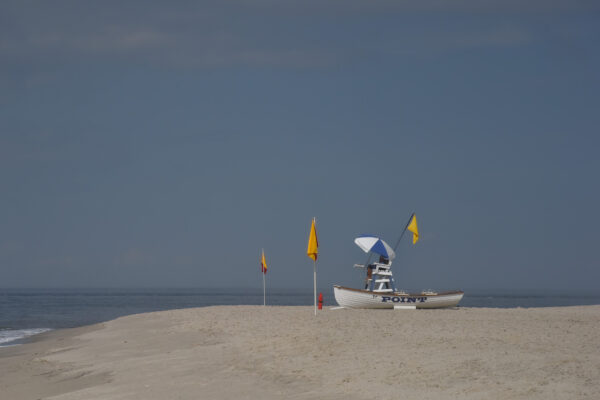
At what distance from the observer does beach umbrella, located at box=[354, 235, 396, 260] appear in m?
37.7

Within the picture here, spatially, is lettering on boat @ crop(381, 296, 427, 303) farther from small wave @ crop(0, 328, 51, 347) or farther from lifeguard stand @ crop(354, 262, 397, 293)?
small wave @ crop(0, 328, 51, 347)

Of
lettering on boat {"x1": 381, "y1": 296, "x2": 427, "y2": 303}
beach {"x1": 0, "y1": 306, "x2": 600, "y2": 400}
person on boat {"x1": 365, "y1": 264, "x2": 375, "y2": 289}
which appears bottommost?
beach {"x1": 0, "y1": 306, "x2": 600, "y2": 400}

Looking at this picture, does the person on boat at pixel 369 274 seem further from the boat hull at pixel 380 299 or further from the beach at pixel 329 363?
the beach at pixel 329 363

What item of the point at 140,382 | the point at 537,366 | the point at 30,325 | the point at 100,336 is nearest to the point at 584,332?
the point at 537,366

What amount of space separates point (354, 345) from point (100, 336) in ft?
48.8

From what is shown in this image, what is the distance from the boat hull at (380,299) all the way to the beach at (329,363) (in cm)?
954

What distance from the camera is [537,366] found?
568 inches

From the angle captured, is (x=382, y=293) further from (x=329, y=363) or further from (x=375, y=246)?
(x=329, y=363)

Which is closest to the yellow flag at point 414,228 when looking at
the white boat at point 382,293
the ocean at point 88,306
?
the white boat at point 382,293

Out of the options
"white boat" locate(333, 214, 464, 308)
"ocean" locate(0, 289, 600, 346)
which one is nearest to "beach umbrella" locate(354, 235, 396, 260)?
"white boat" locate(333, 214, 464, 308)

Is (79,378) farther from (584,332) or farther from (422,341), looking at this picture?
(584,332)

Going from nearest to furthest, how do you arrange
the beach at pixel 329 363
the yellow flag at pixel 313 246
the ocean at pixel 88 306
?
the beach at pixel 329 363
the yellow flag at pixel 313 246
the ocean at pixel 88 306

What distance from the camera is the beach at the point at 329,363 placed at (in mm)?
13453

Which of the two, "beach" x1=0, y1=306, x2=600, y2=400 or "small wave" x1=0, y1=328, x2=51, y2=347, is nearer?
"beach" x1=0, y1=306, x2=600, y2=400
